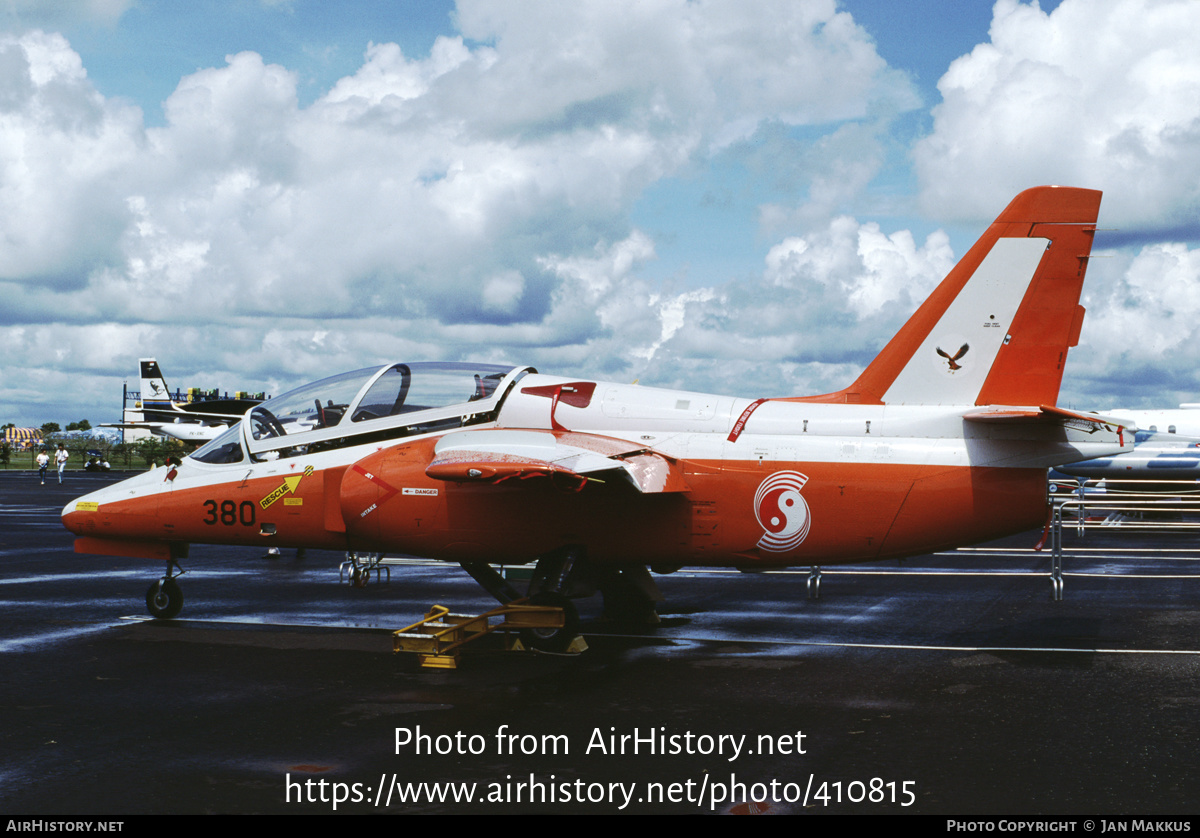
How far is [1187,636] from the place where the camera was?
35.7ft

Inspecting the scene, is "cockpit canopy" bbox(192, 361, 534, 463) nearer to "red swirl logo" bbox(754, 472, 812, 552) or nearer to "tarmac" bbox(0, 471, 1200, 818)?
"tarmac" bbox(0, 471, 1200, 818)

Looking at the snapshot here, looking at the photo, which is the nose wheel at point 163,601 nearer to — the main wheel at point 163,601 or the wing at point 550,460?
the main wheel at point 163,601

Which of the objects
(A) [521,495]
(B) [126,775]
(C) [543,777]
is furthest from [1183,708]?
(B) [126,775]

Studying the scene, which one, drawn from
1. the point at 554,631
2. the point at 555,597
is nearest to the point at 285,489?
the point at 555,597

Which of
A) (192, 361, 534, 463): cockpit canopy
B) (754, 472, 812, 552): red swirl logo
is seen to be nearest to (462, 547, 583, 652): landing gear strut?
(192, 361, 534, 463): cockpit canopy

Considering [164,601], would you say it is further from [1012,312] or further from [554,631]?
[1012,312]

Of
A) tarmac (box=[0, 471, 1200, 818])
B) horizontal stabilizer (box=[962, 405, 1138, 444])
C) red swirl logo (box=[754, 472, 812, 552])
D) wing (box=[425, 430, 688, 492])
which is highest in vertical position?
horizontal stabilizer (box=[962, 405, 1138, 444])

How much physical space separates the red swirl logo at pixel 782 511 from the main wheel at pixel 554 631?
2118mm

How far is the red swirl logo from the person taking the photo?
982 centimetres

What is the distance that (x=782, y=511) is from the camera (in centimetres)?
986

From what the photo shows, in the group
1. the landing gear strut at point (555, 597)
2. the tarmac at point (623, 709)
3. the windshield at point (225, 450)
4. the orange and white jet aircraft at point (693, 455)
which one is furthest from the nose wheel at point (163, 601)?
the landing gear strut at point (555, 597)

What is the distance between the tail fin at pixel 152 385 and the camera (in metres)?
66.2

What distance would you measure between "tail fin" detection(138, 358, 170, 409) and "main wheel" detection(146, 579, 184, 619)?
195 feet

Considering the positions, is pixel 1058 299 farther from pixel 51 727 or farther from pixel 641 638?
pixel 51 727
